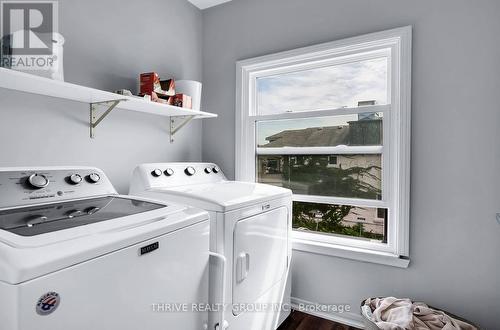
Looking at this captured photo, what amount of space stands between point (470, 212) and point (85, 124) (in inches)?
92.3

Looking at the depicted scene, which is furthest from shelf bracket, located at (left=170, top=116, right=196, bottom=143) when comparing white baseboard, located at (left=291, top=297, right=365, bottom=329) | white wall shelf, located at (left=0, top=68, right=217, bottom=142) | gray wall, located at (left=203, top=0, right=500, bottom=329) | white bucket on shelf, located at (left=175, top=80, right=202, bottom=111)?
white baseboard, located at (left=291, top=297, right=365, bottom=329)

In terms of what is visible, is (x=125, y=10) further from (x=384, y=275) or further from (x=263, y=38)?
(x=384, y=275)

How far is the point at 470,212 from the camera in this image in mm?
1651

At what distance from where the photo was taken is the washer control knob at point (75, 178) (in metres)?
1.34

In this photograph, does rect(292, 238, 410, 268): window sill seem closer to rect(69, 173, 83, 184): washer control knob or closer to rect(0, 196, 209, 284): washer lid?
rect(0, 196, 209, 284): washer lid

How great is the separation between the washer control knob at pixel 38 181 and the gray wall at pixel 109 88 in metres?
0.30

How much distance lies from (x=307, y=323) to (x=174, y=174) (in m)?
1.44

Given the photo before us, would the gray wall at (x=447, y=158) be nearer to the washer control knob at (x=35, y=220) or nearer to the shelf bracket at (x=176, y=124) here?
the shelf bracket at (x=176, y=124)

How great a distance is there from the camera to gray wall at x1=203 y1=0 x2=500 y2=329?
1.60m

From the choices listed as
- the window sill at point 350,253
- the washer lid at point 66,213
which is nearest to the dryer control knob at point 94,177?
the washer lid at point 66,213

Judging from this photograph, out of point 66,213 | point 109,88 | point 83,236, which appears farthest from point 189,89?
point 83,236

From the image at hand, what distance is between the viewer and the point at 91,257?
0.75 m

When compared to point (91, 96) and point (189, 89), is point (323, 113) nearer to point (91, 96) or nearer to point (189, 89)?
point (189, 89)

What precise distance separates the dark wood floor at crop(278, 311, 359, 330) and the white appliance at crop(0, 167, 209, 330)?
42.1 inches
